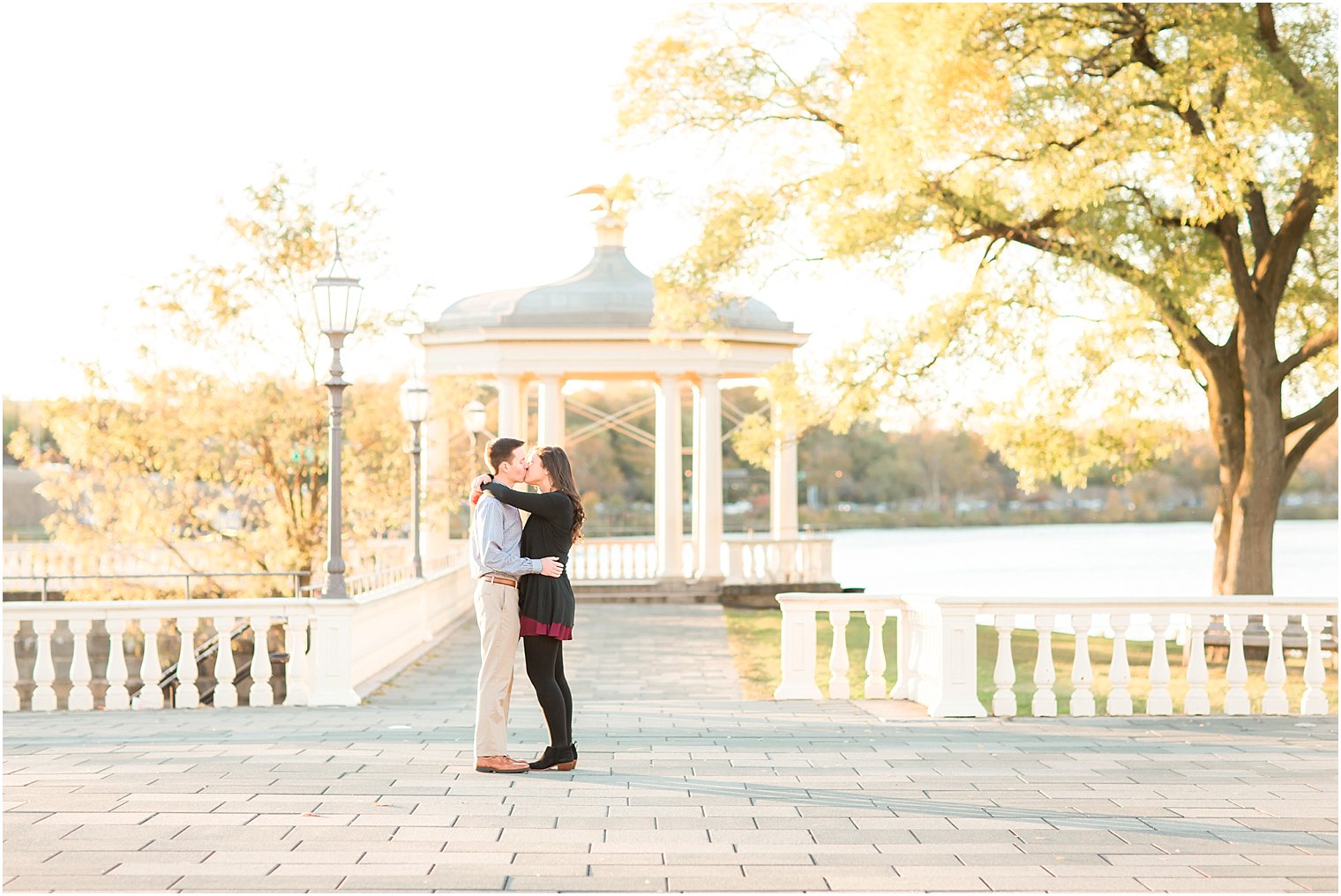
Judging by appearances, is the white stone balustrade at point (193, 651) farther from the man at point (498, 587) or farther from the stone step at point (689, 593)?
the stone step at point (689, 593)

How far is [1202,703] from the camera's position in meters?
9.61

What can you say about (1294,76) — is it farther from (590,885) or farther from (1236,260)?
(590,885)

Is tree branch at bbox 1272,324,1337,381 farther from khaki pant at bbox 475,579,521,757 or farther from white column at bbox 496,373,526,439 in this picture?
khaki pant at bbox 475,579,521,757

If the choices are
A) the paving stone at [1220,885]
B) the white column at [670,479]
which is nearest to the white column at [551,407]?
the white column at [670,479]

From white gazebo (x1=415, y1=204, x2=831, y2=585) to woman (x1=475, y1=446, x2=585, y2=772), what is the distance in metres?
15.1

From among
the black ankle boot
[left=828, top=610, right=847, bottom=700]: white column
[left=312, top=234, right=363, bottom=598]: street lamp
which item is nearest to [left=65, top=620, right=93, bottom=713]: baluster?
[left=312, top=234, right=363, bottom=598]: street lamp

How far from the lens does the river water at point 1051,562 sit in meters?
33.3

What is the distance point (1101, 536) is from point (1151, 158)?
54.6 m

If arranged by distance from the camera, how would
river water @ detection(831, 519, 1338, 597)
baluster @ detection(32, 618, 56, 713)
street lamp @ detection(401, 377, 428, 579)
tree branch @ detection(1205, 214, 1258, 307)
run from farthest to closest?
river water @ detection(831, 519, 1338, 597) < street lamp @ detection(401, 377, 428, 579) < tree branch @ detection(1205, 214, 1258, 307) < baluster @ detection(32, 618, 56, 713)

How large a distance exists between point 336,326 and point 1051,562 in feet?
110

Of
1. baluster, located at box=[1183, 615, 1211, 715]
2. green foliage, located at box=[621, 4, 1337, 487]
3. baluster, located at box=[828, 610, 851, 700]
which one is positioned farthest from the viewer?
green foliage, located at box=[621, 4, 1337, 487]

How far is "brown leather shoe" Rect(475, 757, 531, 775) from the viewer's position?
23.9ft

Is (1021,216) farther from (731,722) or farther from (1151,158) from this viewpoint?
(731,722)

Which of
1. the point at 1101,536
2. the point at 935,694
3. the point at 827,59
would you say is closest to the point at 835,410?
the point at 827,59
